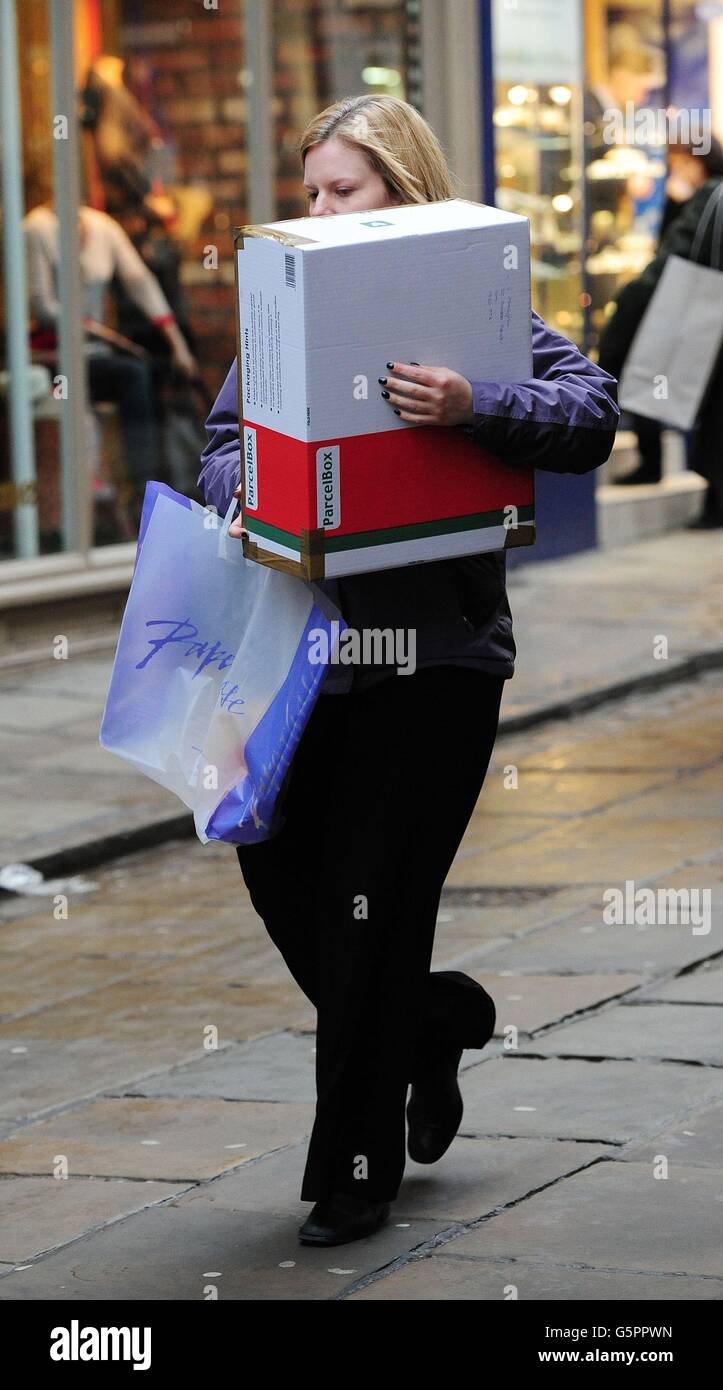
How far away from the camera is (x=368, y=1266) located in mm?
3721

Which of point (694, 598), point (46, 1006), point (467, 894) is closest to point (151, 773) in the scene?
point (46, 1006)

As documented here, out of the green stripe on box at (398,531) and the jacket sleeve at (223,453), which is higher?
the jacket sleeve at (223,453)

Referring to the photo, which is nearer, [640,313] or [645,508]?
[640,313]

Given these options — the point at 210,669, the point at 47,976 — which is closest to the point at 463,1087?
the point at 210,669

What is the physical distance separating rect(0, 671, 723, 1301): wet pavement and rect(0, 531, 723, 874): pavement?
8.6 inches

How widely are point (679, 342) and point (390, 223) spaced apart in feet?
16.9

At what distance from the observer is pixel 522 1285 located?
3.58 m

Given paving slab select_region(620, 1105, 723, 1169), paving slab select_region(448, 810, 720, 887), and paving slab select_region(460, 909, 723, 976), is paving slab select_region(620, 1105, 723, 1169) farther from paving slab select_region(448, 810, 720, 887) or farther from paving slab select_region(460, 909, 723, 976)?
paving slab select_region(448, 810, 720, 887)

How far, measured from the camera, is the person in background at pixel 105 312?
10844 millimetres

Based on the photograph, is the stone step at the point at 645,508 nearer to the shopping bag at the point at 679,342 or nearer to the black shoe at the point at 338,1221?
the shopping bag at the point at 679,342

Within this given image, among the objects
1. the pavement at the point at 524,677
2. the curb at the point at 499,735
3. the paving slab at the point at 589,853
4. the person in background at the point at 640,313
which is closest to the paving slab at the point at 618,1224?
the paving slab at the point at 589,853

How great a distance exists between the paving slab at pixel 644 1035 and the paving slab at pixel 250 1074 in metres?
0.49

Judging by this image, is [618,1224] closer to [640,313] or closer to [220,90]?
[640,313]
